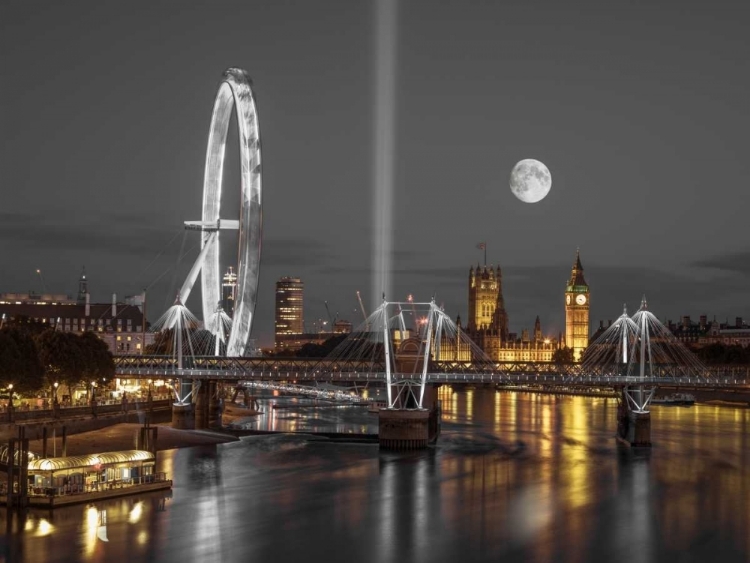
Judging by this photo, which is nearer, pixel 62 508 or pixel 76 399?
pixel 62 508

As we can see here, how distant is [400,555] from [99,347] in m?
37.2

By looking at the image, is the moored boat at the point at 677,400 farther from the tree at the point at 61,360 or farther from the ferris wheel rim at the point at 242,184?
the tree at the point at 61,360

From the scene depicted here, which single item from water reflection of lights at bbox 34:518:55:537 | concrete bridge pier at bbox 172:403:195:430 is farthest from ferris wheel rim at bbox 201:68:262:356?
water reflection of lights at bbox 34:518:55:537

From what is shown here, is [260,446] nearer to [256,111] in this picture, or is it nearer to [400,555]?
[256,111]

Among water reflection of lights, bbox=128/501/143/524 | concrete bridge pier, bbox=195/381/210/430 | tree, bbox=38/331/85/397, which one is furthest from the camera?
concrete bridge pier, bbox=195/381/210/430

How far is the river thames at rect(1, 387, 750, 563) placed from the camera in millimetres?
37656

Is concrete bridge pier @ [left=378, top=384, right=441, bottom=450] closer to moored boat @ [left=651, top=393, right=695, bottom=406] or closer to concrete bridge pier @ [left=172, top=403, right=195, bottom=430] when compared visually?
concrete bridge pier @ [left=172, top=403, right=195, bottom=430]

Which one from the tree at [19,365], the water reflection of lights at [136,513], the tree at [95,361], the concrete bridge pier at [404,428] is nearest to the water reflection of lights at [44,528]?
the water reflection of lights at [136,513]

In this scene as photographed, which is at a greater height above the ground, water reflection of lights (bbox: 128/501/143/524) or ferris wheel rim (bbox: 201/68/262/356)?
ferris wheel rim (bbox: 201/68/262/356)

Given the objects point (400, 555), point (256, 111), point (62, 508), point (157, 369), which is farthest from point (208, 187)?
point (400, 555)

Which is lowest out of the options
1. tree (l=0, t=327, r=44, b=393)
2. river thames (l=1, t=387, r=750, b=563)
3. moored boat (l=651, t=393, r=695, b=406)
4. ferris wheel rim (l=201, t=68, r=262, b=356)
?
river thames (l=1, t=387, r=750, b=563)

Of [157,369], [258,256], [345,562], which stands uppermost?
[258,256]

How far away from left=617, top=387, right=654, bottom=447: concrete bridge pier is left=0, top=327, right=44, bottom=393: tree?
1245 inches

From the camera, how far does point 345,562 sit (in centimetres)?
3628
